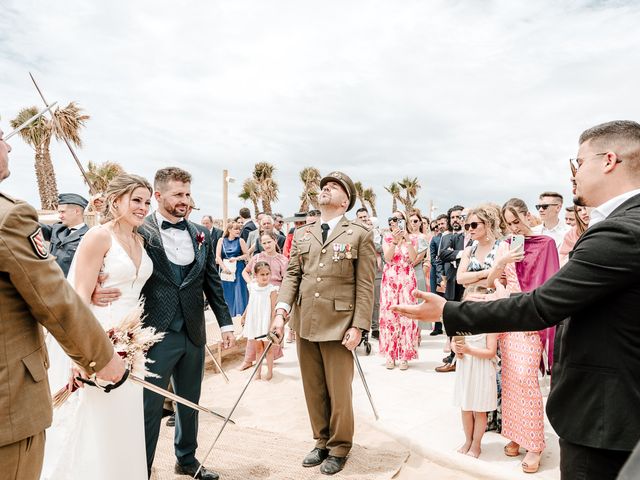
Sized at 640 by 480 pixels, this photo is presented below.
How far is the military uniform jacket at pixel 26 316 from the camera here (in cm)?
154

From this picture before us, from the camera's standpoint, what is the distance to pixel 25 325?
1.66 m

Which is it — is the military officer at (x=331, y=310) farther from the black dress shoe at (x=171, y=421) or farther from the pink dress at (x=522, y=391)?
the black dress shoe at (x=171, y=421)

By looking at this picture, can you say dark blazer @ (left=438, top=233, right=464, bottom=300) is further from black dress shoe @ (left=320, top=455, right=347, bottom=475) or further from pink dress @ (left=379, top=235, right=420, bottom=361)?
black dress shoe @ (left=320, top=455, right=347, bottom=475)

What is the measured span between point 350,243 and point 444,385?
2.73m

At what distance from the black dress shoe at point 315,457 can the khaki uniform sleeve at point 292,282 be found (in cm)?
127

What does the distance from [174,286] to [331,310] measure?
126cm

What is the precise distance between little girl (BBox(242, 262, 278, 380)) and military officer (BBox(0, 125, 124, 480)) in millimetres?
4648

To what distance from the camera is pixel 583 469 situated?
5.56 feet

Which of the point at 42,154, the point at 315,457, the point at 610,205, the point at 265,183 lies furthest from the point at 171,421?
the point at 265,183

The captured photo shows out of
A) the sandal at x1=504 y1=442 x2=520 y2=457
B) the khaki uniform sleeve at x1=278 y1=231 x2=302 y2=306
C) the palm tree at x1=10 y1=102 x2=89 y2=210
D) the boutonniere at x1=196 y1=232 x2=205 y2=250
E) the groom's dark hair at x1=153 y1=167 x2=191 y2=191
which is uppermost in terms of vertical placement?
the palm tree at x1=10 y1=102 x2=89 y2=210

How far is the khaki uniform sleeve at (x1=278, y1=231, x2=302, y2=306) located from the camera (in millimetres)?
3971

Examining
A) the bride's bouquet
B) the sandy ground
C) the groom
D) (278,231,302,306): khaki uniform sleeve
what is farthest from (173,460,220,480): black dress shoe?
(278,231,302,306): khaki uniform sleeve

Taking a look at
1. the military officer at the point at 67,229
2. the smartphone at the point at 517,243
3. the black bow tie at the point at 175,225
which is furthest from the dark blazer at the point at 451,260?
the military officer at the point at 67,229

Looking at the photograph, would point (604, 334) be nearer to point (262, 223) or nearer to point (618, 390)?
point (618, 390)
